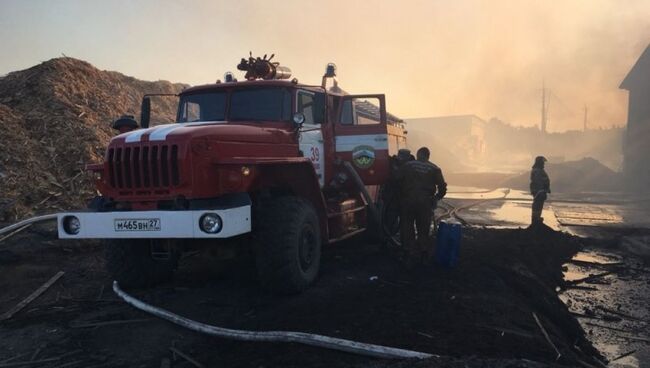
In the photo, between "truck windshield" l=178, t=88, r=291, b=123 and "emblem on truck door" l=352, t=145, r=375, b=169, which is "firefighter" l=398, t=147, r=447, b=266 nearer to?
"emblem on truck door" l=352, t=145, r=375, b=169

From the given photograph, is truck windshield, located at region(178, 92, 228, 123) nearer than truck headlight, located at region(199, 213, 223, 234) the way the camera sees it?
No

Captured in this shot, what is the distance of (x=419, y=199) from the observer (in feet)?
23.0

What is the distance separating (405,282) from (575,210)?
1281 cm

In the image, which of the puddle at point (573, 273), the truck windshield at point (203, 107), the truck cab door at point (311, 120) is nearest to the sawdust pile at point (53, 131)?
the truck windshield at point (203, 107)

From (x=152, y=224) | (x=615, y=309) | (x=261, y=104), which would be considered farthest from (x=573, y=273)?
(x=152, y=224)

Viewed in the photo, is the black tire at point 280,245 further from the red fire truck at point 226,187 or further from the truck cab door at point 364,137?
the truck cab door at point 364,137

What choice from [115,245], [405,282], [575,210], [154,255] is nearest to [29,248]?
[115,245]

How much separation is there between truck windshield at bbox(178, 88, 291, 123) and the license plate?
6.63 feet

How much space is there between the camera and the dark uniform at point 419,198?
702 cm

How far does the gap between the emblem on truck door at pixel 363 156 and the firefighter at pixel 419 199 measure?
2.03 feet

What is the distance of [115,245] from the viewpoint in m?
5.50

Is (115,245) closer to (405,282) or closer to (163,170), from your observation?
(163,170)

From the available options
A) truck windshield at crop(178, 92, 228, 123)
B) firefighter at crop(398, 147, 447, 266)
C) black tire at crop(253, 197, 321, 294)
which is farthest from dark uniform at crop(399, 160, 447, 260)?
truck windshield at crop(178, 92, 228, 123)

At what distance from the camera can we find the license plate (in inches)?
180
